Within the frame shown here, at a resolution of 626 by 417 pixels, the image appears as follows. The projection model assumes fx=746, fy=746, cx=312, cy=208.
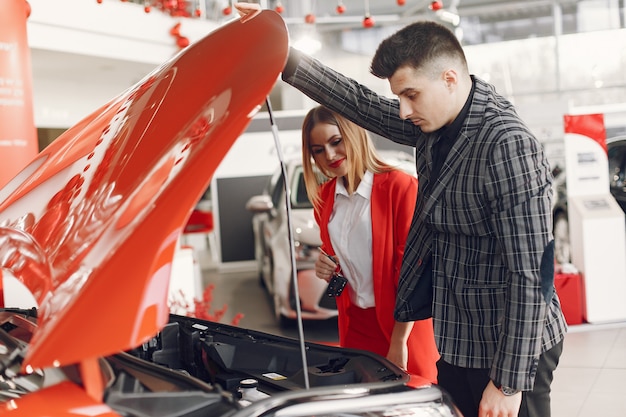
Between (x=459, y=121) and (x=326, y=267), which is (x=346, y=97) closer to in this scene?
(x=459, y=121)

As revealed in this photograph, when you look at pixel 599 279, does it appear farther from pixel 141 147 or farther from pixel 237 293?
pixel 141 147

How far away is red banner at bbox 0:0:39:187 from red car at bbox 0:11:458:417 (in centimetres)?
262

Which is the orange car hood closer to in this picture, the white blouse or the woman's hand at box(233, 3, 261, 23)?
the woman's hand at box(233, 3, 261, 23)

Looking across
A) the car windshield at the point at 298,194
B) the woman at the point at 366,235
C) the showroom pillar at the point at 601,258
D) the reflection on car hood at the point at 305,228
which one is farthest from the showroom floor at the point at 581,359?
the woman at the point at 366,235

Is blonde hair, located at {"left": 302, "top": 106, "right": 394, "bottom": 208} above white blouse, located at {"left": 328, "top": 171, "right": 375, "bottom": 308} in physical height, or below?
above

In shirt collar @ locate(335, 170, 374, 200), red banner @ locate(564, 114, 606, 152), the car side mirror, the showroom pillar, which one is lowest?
the showroom pillar

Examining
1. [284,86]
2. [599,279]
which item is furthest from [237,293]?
[284,86]

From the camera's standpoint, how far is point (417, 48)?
74.6 inches

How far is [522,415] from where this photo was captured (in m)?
1.98

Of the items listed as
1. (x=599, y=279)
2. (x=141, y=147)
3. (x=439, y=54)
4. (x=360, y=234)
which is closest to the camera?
(x=141, y=147)

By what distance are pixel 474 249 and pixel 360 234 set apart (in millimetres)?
679

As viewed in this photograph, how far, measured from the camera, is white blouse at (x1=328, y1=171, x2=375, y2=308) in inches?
99.7

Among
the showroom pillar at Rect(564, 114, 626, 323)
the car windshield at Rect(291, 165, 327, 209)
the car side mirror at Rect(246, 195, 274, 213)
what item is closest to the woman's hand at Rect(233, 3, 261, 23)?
the car windshield at Rect(291, 165, 327, 209)

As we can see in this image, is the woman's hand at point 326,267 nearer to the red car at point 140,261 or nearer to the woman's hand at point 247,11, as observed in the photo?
the red car at point 140,261
